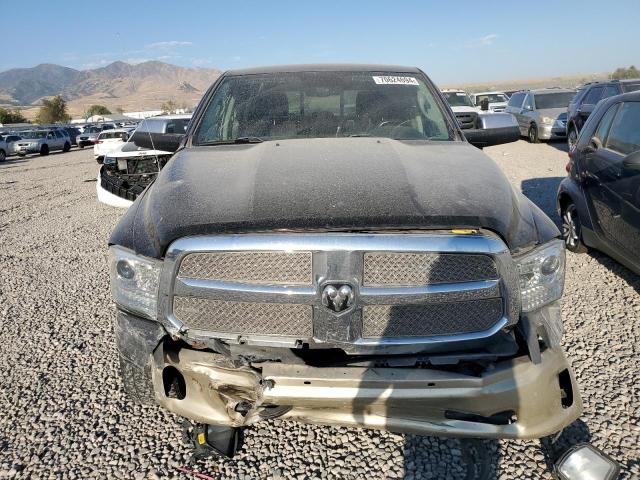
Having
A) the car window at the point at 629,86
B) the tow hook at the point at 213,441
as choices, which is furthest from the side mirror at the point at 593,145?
the car window at the point at 629,86

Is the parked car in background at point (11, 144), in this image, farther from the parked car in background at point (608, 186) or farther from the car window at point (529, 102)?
the parked car in background at point (608, 186)

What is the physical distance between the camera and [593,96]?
12.4 metres

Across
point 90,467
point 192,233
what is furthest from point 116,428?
point 192,233

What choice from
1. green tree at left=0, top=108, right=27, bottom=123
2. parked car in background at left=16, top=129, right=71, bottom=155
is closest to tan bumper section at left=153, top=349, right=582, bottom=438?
parked car in background at left=16, top=129, right=71, bottom=155

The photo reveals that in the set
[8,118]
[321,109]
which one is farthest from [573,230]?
[8,118]

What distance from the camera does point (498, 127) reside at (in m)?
3.61

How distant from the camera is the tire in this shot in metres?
2.18

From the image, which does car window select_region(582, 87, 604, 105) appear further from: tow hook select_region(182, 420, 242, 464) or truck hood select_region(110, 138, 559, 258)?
tow hook select_region(182, 420, 242, 464)

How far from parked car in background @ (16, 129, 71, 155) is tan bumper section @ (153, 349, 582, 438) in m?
31.3

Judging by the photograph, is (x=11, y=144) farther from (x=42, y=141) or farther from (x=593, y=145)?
(x=593, y=145)

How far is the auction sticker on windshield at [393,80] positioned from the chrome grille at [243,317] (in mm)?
2262

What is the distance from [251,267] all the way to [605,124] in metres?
4.54

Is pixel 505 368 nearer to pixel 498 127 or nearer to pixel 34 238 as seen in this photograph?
pixel 498 127

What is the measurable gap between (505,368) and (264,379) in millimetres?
978
